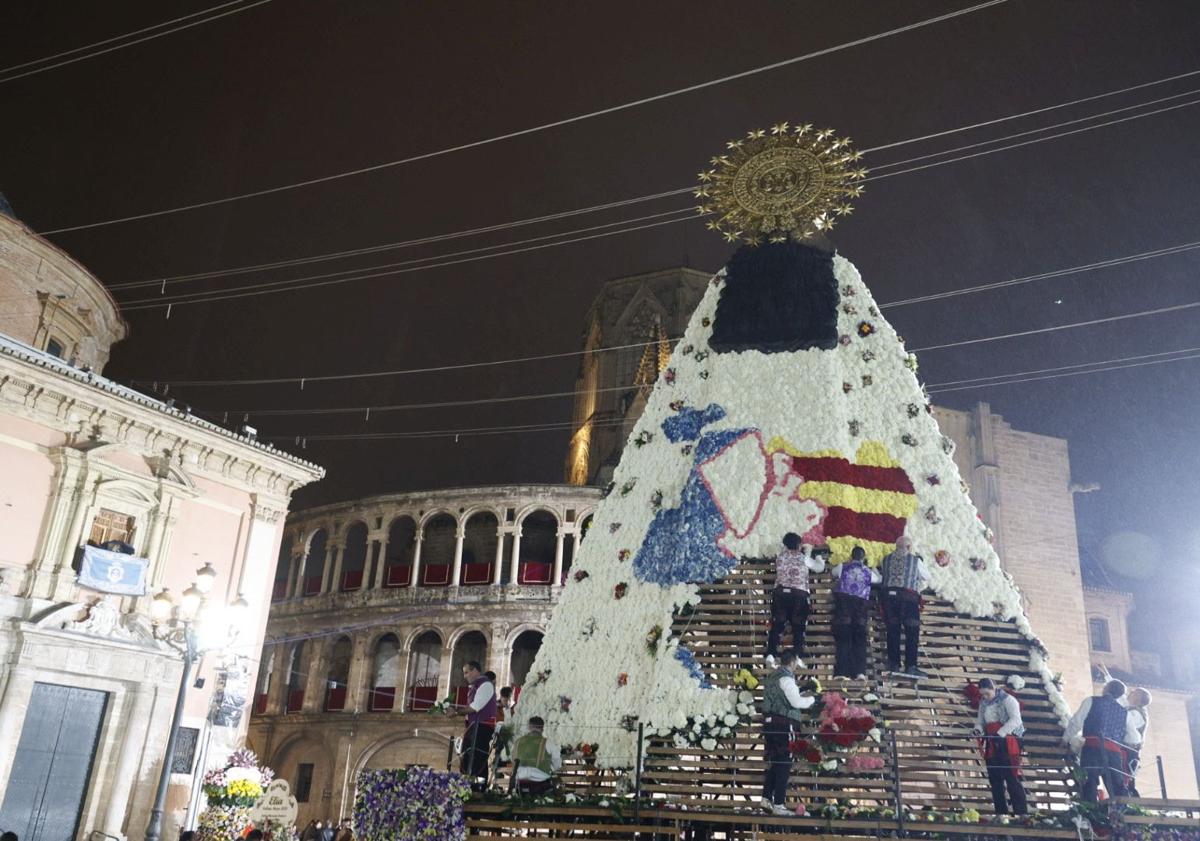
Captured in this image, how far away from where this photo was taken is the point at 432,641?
33.2m

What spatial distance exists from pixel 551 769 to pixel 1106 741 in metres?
6.02

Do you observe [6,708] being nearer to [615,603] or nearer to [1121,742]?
[615,603]

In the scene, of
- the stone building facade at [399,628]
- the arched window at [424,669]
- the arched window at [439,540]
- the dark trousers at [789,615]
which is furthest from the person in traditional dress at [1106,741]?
the arched window at [439,540]

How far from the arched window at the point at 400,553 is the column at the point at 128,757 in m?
12.7

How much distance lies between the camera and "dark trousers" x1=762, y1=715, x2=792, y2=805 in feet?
32.7

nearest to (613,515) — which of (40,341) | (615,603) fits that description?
(615,603)

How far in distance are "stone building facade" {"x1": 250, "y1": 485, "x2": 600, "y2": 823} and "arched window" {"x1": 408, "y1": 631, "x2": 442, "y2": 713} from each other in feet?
0.16

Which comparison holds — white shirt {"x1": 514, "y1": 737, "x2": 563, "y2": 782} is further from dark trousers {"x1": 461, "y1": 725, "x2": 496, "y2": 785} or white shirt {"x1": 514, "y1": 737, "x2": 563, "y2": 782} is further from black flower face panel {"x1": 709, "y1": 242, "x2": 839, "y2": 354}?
black flower face panel {"x1": 709, "y1": 242, "x2": 839, "y2": 354}

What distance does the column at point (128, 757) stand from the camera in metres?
18.8

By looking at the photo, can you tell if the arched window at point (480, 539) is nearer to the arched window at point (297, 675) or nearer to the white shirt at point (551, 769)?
the arched window at point (297, 675)

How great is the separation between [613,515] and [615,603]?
1.42 metres

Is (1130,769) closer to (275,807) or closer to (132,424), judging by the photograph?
(275,807)

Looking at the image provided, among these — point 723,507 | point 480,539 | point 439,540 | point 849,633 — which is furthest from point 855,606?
point 439,540

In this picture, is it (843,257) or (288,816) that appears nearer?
(843,257)
